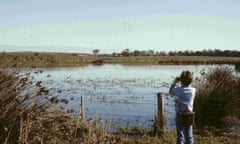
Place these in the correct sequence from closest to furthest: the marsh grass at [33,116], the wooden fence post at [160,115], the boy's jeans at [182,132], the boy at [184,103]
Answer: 1. the marsh grass at [33,116]
2. the boy at [184,103]
3. the boy's jeans at [182,132]
4. the wooden fence post at [160,115]

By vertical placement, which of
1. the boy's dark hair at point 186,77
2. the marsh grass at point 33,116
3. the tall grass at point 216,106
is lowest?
the tall grass at point 216,106

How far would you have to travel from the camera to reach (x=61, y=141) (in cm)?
693

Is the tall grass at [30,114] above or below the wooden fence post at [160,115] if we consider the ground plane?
above

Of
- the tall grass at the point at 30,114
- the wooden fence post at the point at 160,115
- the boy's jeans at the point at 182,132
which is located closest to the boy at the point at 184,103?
the boy's jeans at the point at 182,132

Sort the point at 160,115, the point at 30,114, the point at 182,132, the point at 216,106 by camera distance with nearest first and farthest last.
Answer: the point at 30,114 < the point at 182,132 < the point at 160,115 < the point at 216,106

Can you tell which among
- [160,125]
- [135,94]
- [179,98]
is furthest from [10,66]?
[135,94]

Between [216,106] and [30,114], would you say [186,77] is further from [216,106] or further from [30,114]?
[216,106]

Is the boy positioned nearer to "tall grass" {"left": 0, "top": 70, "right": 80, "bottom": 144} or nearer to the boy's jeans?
the boy's jeans

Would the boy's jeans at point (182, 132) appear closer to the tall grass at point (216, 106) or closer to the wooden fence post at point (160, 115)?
the wooden fence post at point (160, 115)

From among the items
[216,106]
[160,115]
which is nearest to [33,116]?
[160,115]

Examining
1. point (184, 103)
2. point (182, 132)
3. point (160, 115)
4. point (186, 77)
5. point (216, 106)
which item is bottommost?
point (216, 106)

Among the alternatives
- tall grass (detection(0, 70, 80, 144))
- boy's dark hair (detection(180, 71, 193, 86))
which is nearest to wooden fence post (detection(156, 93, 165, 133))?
boy's dark hair (detection(180, 71, 193, 86))

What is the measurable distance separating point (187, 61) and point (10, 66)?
237 feet

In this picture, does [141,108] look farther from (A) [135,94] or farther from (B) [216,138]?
(B) [216,138]
